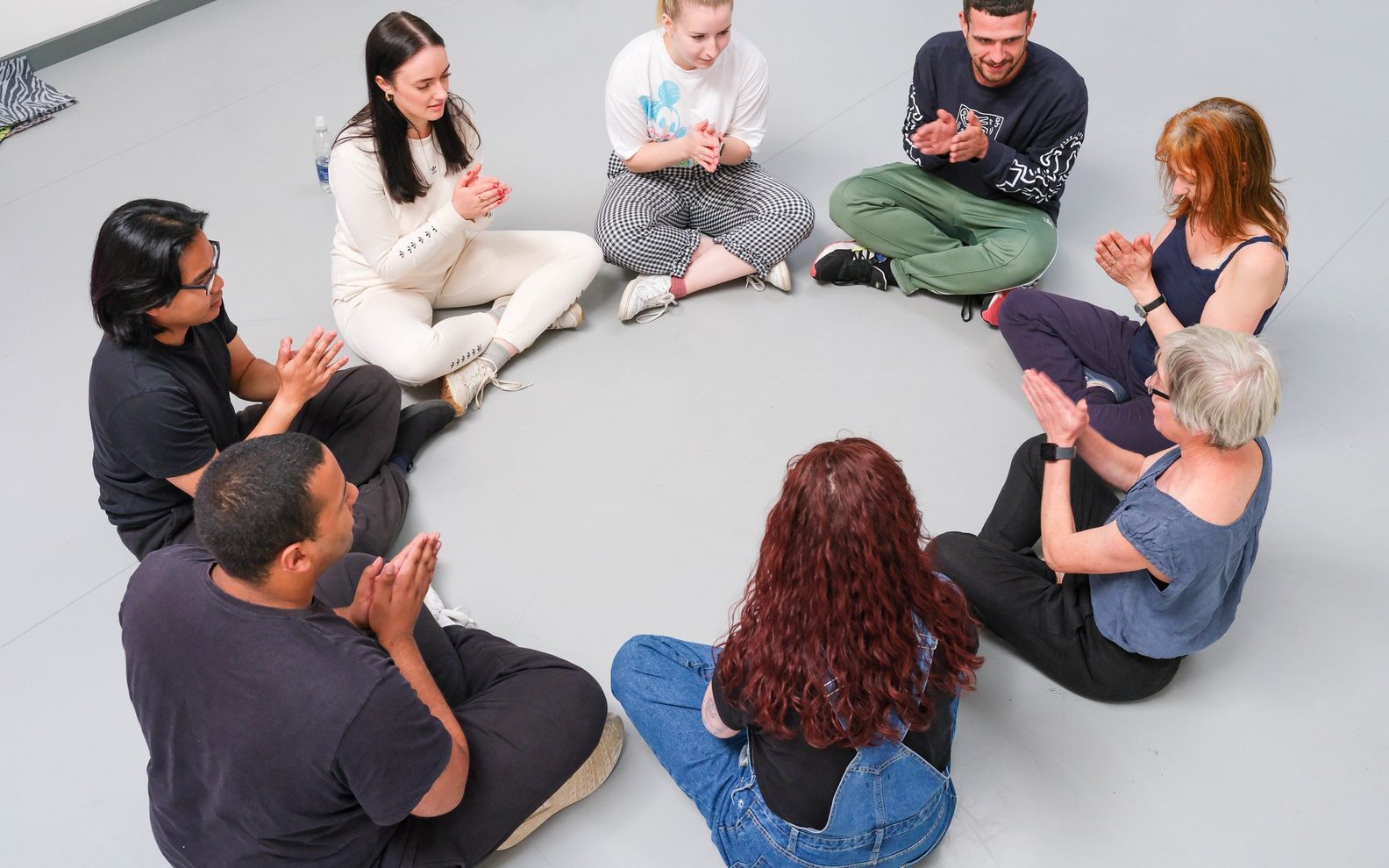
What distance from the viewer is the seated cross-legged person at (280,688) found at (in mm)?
1511

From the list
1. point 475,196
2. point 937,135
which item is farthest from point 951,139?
point 475,196

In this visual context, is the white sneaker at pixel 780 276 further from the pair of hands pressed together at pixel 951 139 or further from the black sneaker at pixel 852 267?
the pair of hands pressed together at pixel 951 139

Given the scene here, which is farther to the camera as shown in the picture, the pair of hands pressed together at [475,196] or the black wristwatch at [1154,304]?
the pair of hands pressed together at [475,196]

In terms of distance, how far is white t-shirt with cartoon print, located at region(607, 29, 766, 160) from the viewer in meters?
3.12

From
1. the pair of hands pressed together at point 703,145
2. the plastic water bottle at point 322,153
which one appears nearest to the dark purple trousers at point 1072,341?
the pair of hands pressed together at point 703,145

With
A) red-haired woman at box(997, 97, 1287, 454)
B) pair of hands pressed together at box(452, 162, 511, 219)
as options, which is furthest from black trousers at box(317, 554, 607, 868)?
red-haired woman at box(997, 97, 1287, 454)

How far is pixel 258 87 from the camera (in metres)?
4.54

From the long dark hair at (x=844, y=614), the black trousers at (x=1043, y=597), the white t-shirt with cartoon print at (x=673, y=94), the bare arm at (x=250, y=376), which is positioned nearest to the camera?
the long dark hair at (x=844, y=614)

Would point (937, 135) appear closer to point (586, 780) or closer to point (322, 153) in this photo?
point (586, 780)

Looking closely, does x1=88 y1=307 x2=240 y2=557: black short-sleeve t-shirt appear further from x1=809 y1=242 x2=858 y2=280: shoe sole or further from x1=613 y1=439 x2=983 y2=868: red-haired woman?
x1=809 y1=242 x2=858 y2=280: shoe sole

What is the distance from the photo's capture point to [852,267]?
3.24 metres

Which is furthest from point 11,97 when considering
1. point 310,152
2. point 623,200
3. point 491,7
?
point 623,200

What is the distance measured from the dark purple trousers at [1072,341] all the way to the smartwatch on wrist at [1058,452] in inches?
21.0

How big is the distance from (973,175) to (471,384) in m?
1.59
